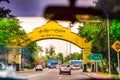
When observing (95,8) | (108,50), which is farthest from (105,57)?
(95,8)

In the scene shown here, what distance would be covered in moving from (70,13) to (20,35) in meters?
35.9

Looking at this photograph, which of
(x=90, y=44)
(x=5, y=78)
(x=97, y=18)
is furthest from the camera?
Answer: (x=90, y=44)

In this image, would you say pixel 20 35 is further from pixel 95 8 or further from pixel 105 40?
pixel 95 8

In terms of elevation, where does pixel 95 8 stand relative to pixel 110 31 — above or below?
below

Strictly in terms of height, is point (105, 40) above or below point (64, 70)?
above

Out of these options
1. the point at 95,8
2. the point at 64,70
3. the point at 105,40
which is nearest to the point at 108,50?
the point at 105,40

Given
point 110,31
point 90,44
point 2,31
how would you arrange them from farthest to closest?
point 90,44 → point 2,31 → point 110,31

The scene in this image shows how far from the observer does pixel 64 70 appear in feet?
133

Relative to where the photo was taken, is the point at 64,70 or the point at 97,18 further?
the point at 64,70

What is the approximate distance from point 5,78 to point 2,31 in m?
38.7

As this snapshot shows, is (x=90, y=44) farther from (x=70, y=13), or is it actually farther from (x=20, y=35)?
(x=70, y=13)

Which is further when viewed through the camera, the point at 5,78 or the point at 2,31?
the point at 2,31

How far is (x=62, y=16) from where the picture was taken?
4.74 metres

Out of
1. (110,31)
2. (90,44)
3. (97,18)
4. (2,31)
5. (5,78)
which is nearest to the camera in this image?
(5,78)
